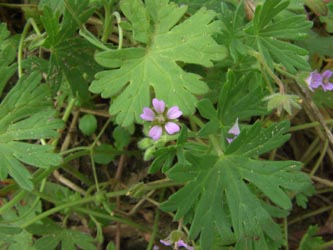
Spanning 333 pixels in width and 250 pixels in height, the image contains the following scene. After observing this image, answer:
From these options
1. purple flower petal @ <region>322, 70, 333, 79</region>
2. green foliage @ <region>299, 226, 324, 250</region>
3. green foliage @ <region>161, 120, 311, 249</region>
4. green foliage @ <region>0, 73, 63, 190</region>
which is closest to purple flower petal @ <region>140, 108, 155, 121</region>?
green foliage @ <region>161, 120, 311, 249</region>

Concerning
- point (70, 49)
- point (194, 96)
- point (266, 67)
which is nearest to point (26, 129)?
point (70, 49)

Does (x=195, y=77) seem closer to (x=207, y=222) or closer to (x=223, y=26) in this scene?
(x=223, y=26)

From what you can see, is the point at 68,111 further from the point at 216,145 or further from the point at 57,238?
the point at 216,145

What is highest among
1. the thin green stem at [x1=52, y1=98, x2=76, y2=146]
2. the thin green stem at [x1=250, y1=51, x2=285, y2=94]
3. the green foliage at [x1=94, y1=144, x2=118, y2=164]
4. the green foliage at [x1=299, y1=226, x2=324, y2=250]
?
the thin green stem at [x1=250, y1=51, x2=285, y2=94]

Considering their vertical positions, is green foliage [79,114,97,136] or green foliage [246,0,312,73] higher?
green foliage [246,0,312,73]

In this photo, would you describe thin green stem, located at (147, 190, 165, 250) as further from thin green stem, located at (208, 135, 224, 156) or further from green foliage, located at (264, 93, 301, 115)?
green foliage, located at (264, 93, 301, 115)

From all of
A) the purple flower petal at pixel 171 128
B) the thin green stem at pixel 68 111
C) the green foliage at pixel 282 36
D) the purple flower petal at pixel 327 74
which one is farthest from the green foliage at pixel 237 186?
the thin green stem at pixel 68 111
